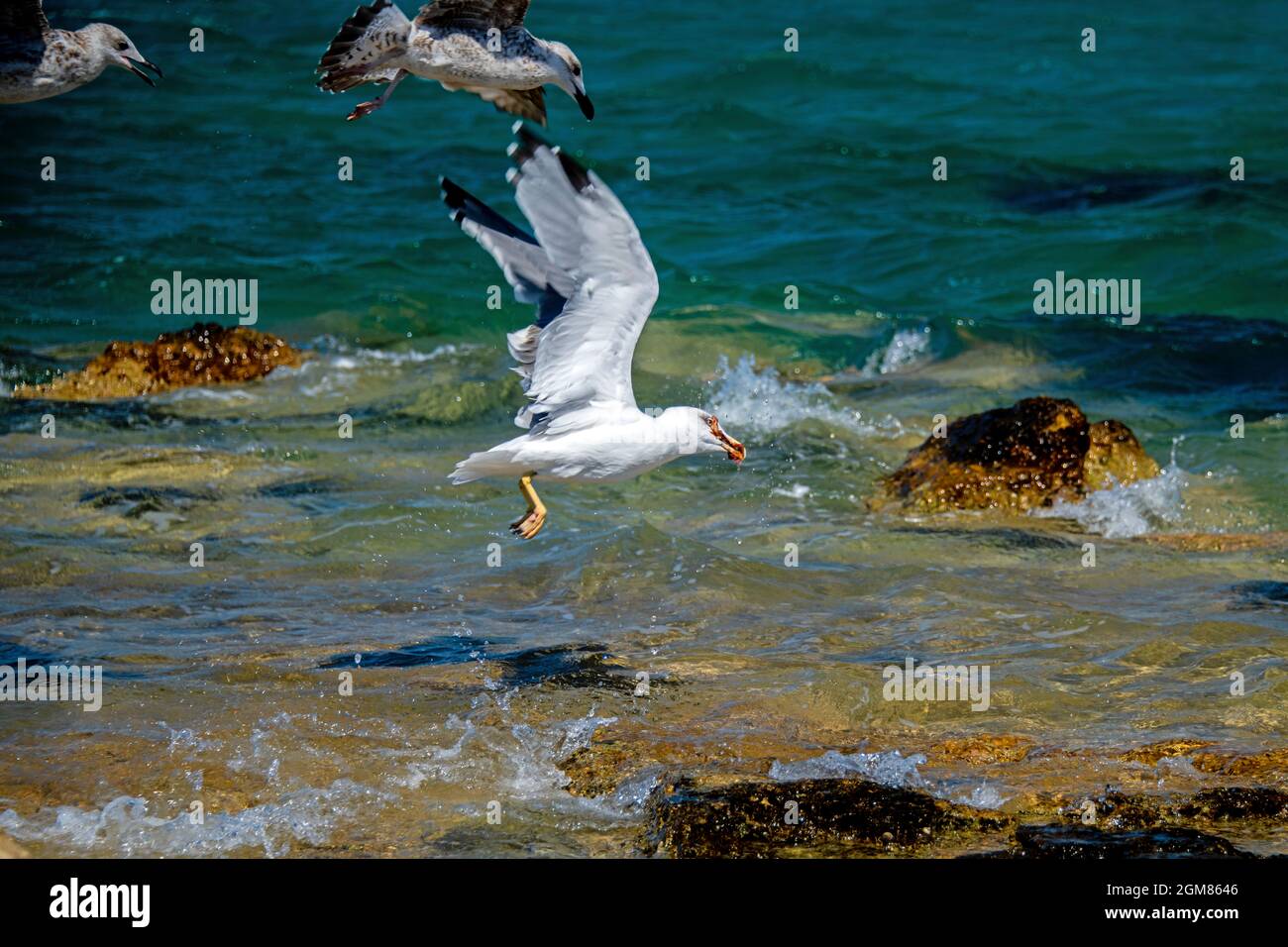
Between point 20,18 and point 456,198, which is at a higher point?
point 20,18

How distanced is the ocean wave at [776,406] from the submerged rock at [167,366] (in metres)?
3.58

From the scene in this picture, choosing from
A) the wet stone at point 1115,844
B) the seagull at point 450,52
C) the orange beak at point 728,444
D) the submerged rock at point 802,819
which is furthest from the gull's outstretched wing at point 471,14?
the wet stone at point 1115,844

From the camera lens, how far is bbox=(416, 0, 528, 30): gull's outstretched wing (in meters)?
7.91

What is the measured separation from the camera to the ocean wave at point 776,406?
11109 millimetres

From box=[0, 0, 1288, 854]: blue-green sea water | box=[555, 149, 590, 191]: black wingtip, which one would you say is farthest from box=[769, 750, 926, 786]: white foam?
box=[555, 149, 590, 191]: black wingtip

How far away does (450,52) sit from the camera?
782cm

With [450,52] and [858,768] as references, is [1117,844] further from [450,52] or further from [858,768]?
[450,52]

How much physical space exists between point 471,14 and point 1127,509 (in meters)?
4.45

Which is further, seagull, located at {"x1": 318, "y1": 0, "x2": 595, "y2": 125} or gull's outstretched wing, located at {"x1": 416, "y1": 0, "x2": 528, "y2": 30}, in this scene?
gull's outstretched wing, located at {"x1": 416, "y1": 0, "x2": 528, "y2": 30}

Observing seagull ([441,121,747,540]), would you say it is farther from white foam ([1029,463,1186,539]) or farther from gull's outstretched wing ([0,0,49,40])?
white foam ([1029,463,1186,539])

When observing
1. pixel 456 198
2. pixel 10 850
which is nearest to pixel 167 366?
pixel 456 198

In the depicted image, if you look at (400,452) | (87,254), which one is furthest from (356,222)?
(400,452)

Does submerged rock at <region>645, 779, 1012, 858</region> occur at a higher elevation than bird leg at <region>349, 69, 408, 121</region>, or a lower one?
lower

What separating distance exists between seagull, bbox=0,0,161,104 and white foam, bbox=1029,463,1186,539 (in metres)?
5.30
